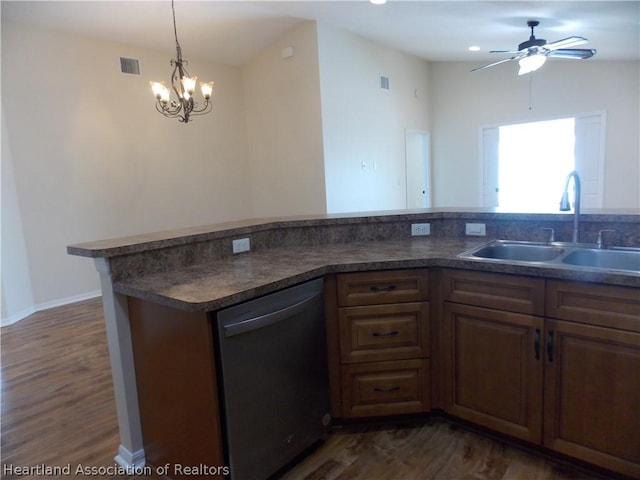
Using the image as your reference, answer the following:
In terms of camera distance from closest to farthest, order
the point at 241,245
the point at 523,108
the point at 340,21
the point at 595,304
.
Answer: the point at 595,304 < the point at 241,245 < the point at 340,21 < the point at 523,108

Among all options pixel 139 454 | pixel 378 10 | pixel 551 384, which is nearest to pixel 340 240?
pixel 551 384

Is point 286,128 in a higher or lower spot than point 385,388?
higher

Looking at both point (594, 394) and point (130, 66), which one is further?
point (130, 66)

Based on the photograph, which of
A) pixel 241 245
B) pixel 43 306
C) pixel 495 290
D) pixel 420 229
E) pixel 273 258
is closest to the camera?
pixel 495 290

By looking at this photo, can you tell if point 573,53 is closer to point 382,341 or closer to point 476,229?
point 476,229

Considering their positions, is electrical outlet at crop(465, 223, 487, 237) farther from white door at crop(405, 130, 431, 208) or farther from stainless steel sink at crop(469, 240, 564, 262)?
white door at crop(405, 130, 431, 208)

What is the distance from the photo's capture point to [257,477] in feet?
5.24

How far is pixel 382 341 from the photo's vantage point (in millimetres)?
1936

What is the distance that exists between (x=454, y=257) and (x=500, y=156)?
576 cm

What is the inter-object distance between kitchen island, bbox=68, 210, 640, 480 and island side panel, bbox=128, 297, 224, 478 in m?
0.05

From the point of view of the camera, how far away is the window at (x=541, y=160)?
5961mm

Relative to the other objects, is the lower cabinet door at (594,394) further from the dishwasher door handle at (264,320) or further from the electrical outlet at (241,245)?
the electrical outlet at (241,245)

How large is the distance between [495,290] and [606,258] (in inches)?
24.3

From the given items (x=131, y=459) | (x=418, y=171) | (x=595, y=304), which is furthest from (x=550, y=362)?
(x=418, y=171)
